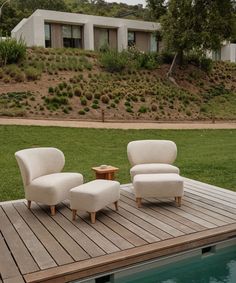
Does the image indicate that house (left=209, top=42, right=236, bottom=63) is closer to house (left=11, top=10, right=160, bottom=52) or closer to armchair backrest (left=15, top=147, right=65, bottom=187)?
house (left=11, top=10, right=160, bottom=52)

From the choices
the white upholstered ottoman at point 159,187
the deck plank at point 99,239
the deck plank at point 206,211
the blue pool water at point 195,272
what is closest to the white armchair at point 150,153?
the deck plank at point 206,211

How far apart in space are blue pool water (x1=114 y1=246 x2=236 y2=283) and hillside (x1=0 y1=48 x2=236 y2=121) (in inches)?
471

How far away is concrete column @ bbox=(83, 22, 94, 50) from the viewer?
26.9 metres

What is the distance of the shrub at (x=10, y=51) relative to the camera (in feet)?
61.2

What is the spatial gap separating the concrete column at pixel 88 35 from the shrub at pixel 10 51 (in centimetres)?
868

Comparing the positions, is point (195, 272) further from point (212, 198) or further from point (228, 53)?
point (228, 53)

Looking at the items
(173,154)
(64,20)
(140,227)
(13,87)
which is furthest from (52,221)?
(64,20)

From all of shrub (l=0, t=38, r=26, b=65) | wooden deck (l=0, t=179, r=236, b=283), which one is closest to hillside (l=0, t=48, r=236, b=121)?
A: shrub (l=0, t=38, r=26, b=65)

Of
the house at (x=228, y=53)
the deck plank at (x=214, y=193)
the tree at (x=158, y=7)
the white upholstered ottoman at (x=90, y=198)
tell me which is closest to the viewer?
the white upholstered ottoman at (x=90, y=198)

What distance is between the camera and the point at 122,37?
2822 centimetres

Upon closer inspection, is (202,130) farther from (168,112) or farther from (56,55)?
(56,55)

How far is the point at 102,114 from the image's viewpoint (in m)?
15.7

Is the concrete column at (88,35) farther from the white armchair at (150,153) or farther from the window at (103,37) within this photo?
the white armchair at (150,153)

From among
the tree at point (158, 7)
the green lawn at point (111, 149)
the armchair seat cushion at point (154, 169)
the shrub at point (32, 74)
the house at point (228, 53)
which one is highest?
the tree at point (158, 7)
